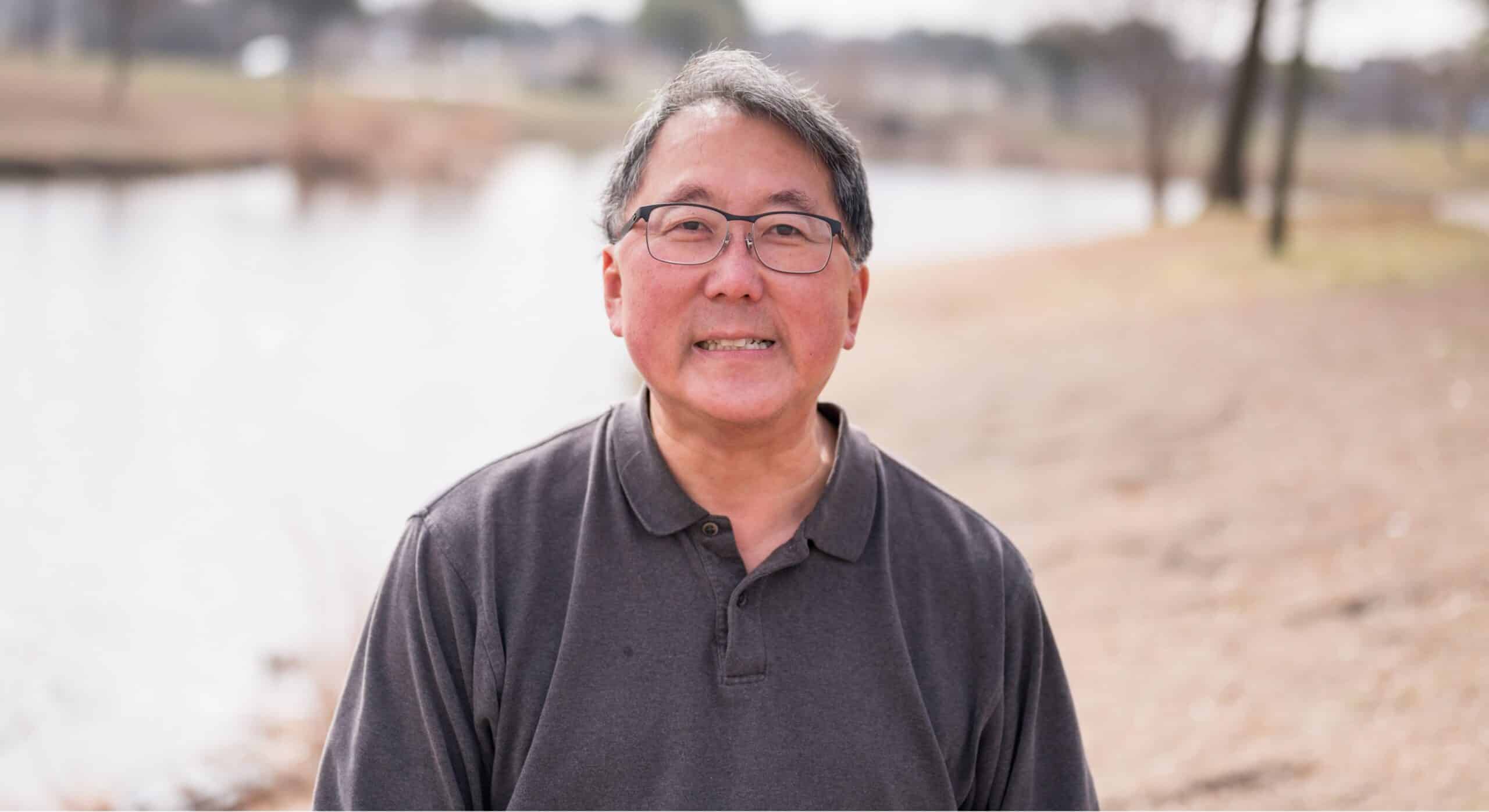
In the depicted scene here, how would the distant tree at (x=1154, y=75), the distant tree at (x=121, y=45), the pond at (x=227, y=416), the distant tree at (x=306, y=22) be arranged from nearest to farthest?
1. the pond at (x=227, y=416)
2. the distant tree at (x=1154, y=75)
3. the distant tree at (x=121, y=45)
4. the distant tree at (x=306, y=22)

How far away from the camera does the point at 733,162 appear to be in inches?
72.4

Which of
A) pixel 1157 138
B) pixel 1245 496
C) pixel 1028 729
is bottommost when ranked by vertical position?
pixel 1245 496

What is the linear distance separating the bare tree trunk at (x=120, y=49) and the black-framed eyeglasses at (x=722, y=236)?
4046 centimetres

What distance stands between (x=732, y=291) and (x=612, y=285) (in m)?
0.28

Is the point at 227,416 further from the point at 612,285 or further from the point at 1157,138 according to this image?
the point at 1157,138

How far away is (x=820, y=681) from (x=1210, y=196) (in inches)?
762

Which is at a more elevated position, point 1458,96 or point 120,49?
point 120,49

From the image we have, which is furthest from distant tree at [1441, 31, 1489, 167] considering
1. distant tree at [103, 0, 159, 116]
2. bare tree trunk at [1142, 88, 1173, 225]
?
distant tree at [103, 0, 159, 116]

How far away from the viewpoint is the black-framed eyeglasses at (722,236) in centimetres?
184

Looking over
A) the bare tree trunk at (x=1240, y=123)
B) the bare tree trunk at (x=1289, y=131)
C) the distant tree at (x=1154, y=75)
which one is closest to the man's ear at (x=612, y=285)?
the bare tree trunk at (x=1289, y=131)

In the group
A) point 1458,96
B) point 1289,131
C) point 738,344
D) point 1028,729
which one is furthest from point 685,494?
point 1458,96

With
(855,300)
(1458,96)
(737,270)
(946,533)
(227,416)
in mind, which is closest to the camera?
(737,270)

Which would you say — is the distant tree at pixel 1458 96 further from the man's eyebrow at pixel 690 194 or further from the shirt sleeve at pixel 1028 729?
the man's eyebrow at pixel 690 194

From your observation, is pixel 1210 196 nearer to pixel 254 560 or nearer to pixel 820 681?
pixel 254 560
